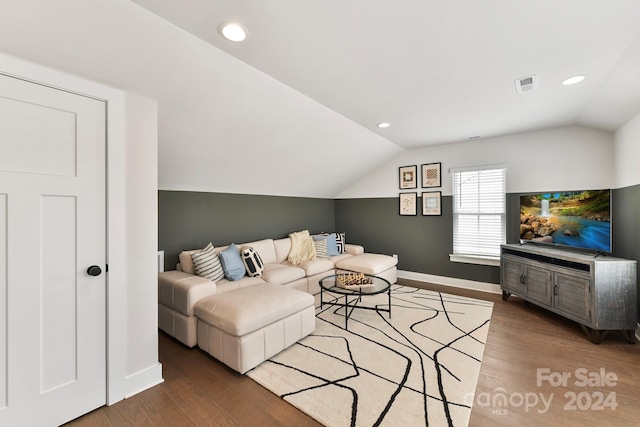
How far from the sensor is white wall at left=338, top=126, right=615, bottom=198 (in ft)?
11.5

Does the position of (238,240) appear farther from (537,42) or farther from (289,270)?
(537,42)

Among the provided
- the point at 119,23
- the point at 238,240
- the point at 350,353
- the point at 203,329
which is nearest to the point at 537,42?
the point at 119,23

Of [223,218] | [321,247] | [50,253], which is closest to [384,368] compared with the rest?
[50,253]

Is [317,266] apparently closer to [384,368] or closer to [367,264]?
[367,264]

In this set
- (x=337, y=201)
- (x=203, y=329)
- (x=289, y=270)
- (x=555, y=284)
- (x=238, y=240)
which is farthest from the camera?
(x=337, y=201)

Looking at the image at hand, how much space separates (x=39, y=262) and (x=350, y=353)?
2390mm

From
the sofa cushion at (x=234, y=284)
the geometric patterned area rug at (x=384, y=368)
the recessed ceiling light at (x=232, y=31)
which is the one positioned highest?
the recessed ceiling light at (x=232, y=31)

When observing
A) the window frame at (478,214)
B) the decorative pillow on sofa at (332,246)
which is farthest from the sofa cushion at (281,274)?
the window frame at (478,214)

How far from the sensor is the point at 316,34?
176cm

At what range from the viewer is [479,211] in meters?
4.39

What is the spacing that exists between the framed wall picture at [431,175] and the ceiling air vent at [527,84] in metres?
2.22

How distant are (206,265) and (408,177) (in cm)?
384

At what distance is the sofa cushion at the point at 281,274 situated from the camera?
350 cm

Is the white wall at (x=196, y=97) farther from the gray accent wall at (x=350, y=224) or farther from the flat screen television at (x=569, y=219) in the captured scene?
the flat screen television at (x=569, y=219)
